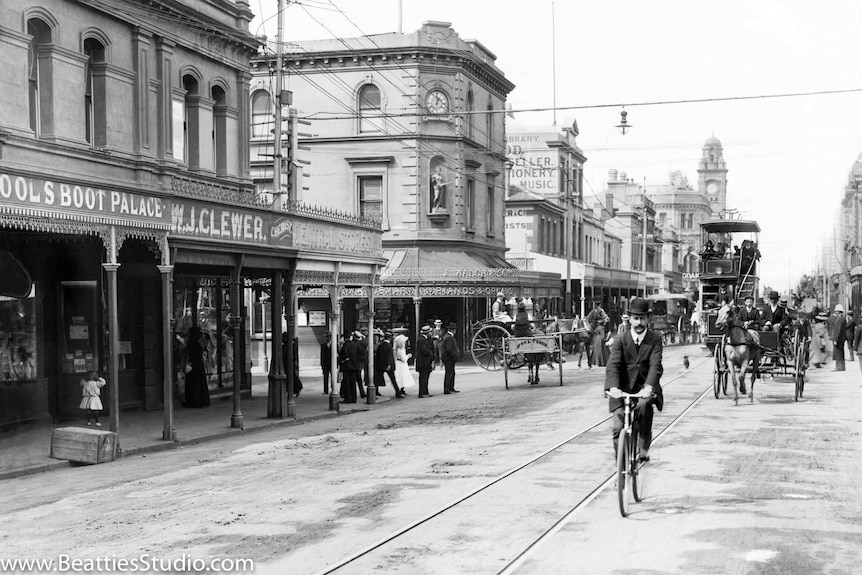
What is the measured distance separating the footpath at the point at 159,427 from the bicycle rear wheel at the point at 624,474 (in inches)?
335

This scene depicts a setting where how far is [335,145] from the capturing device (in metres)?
43.0

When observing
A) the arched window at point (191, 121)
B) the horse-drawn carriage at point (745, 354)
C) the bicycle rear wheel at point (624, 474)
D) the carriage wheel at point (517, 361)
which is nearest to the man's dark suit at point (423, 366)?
the carriage wheel at point (517, 361)

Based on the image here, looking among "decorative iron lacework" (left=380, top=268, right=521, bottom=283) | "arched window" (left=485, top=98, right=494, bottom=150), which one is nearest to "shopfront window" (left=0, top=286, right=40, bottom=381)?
"decorative iron lacework" (left=380, top=268, right=521, bottom=283)

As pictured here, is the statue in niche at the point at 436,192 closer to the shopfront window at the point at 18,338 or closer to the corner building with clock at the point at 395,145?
the corner building with clock at the point at 395,145

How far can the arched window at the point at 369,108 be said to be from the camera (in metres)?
42.4

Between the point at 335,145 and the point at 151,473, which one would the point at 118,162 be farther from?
the point at 335,145

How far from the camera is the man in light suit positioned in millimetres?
10008

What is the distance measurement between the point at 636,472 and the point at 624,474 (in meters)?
0.64

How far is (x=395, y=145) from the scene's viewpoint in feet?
139

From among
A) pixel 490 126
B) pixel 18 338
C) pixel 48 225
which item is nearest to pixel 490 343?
pixel 18 338

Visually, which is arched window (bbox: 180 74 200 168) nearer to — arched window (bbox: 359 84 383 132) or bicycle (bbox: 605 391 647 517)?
bicycle (bbox: 605 391 647 517)

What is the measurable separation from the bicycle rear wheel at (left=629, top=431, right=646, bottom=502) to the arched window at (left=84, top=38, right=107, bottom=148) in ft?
48.3

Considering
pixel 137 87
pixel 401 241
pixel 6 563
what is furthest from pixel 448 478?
pixel 401 241

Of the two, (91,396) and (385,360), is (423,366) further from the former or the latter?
Answer: (91,396)
